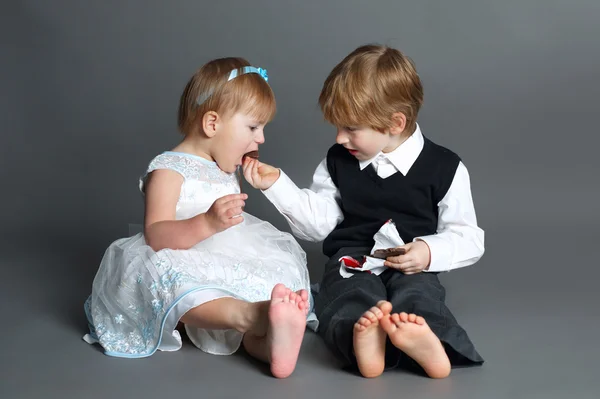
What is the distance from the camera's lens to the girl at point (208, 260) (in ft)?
9.05

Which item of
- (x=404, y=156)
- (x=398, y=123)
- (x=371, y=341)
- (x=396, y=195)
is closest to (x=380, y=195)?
(x=396, y=195)

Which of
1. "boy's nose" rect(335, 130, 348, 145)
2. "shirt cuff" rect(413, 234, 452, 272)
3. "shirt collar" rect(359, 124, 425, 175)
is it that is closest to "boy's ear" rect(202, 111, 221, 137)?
"boy's nose" rect(335, 130, 348, 145)

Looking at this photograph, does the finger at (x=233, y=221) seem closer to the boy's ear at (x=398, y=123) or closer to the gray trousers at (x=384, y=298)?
the gray trousers at (x=384, y=298)

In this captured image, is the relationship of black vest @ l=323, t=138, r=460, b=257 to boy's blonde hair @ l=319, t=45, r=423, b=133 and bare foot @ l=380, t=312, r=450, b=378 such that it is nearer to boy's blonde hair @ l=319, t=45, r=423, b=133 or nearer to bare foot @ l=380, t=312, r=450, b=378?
boy's blonde hair @ l=319, t=45, r=423, b=133

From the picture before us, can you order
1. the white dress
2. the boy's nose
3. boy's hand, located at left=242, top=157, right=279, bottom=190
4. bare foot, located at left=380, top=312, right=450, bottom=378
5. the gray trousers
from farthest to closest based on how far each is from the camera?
boy's hand, located at left=242, top=157, right=279, bottom=190, the boy's nose, the white dress, the gray trousers, bare foot, located at left=380, top=312, right=450, bottom=378

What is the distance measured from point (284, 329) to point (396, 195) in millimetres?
900

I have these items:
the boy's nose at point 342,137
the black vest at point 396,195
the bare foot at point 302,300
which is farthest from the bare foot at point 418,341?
the boy's nose at point 342,137

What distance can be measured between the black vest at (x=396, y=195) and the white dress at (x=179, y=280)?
1.02 ft

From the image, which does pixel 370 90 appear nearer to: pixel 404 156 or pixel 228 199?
pixel 404 156

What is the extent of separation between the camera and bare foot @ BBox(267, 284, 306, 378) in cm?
257

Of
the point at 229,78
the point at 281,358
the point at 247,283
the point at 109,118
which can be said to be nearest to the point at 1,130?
the point at 109,118

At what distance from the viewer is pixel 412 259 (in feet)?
10.3

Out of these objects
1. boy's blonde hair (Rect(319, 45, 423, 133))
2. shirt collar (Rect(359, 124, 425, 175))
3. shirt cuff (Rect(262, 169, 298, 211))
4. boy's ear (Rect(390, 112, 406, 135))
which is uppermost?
boy's blonde hair (Rect(319, 45, 423, 133))

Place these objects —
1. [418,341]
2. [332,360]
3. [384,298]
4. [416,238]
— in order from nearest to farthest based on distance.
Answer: [418,341] < [332,360] < [384,298] < [416,238]
